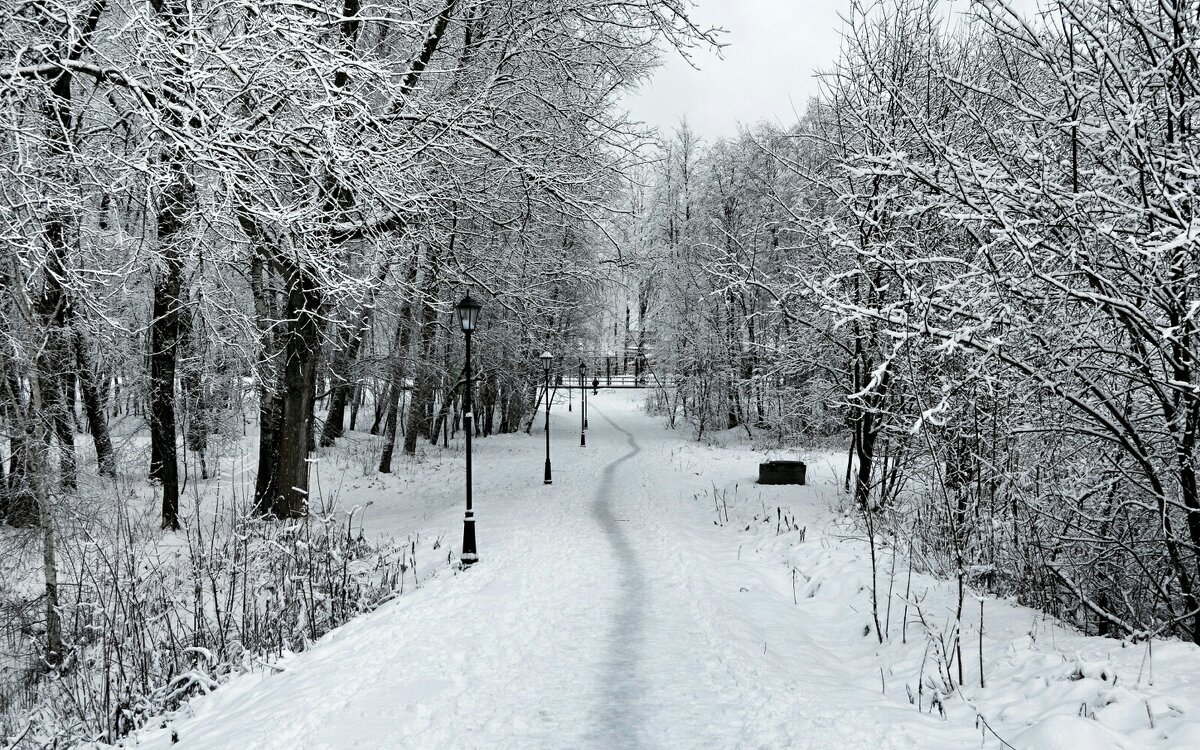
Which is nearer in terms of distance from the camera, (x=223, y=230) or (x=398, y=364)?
(x=223, y=230)

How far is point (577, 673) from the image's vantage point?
568 cm

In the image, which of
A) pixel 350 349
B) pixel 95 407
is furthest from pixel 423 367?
pixel 95 407

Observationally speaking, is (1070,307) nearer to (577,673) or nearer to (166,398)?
(577,673)

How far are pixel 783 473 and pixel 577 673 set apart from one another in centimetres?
1216

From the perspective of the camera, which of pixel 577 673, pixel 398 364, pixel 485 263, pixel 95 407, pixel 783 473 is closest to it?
pixel 577 673

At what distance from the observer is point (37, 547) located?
10.3 metres

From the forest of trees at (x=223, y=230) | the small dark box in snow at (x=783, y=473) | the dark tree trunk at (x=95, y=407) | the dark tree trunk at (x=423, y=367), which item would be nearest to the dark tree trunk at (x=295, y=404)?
the forest of trees at (x=223, y=230)

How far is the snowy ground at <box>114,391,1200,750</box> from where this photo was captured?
4.38 meters

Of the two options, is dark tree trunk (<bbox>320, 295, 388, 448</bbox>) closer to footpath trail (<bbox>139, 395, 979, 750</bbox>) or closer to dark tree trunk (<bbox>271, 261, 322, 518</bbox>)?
dark tree trunk (<bbox>271, 261, 322, 518</bbox>)

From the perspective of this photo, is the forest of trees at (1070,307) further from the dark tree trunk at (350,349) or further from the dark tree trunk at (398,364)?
the dark tree trunk at (398,364)

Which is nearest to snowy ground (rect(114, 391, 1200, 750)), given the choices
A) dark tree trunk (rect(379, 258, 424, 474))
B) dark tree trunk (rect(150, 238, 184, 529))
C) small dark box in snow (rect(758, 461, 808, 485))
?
small dark box in snow (rect(758, 461, 808, 485))

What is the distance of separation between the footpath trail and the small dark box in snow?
6877 millimetres

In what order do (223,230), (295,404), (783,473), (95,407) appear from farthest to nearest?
1. (783,473)
2. (95,407)
3. (295,404)
4. (223,230)

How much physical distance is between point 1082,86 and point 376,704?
650 centimetres
